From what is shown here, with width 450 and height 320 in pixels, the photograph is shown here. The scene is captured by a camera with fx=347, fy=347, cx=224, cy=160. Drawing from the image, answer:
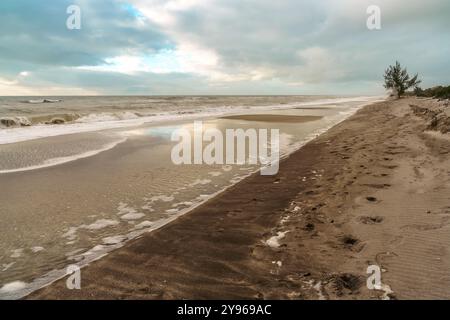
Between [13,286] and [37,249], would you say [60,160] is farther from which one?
[13,286]

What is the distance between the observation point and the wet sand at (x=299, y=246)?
389cm

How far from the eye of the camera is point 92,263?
15.7ft

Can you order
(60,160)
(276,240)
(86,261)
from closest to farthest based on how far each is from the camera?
(86,261) → (276,240) → (60,160)

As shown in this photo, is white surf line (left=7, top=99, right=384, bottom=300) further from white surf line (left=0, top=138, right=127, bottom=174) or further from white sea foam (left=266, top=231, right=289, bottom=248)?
white surf line (left=0, top=138, right=127, bottom=174)

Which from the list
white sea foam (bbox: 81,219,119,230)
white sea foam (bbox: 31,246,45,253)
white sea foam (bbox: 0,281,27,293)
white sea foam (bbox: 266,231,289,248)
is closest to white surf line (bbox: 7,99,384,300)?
white sea foam (bbox: 0,281,27,293)

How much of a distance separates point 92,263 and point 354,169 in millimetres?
6929

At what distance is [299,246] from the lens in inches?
193

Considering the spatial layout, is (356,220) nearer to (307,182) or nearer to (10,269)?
(307,182)

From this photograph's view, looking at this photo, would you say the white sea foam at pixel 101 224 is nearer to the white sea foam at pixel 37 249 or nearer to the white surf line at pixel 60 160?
the white sea foam at pixel 37 249

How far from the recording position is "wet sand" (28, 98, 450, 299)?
3.89 metres

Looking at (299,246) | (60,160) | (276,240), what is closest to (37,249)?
(276,240)

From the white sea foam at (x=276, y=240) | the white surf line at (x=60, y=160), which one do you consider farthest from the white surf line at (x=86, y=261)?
the white surf line at (x=60, y=160)

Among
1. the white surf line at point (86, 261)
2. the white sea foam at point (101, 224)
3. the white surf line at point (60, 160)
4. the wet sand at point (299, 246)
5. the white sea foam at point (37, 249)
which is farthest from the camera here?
Answer: the white surf line at point (60, 160)
